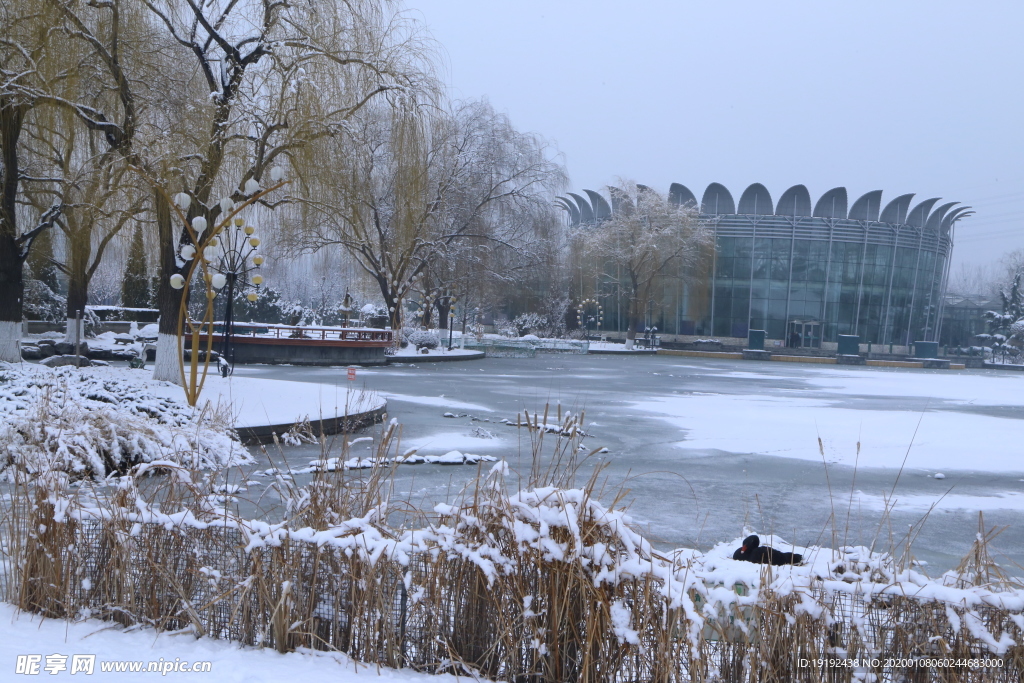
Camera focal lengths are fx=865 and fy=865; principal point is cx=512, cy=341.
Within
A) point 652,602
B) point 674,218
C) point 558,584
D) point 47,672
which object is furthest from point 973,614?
point 674,218

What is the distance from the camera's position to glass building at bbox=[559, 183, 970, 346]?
63094 mm

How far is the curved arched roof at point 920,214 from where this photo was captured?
2557 inches

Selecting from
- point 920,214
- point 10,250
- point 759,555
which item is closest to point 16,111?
point 10,250

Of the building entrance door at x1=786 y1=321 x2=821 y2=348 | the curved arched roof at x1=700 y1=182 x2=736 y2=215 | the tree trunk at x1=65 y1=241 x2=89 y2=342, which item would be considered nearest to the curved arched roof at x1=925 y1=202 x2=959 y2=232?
the building entrance door at x1=786 y1=321 x2=821 y2=348

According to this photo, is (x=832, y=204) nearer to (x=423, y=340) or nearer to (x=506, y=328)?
(x=506, y=328)

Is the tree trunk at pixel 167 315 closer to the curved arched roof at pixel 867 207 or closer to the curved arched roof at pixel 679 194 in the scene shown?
the curved arched roof at pixel 679 194

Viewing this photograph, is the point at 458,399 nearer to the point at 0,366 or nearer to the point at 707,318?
the point at 0,366

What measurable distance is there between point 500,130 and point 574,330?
25934 mm

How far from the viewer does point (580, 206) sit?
71812 mm

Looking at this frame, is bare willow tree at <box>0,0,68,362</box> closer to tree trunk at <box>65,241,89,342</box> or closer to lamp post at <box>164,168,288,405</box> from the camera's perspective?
lamp post at <box>164,168,288,405</box>

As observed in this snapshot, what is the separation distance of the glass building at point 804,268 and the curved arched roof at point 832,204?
7cm

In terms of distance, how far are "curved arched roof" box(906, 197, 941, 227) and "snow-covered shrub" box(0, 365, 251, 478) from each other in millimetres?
63765

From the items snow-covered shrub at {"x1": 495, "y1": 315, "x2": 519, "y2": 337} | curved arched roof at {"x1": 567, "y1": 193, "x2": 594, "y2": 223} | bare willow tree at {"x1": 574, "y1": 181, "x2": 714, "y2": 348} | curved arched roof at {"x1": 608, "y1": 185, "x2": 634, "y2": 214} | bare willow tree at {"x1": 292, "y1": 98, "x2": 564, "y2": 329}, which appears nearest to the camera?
bare willow tree at {"x1": 292, "y1": 98, "x2": 564, "y2": 329}

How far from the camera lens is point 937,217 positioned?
219ft
